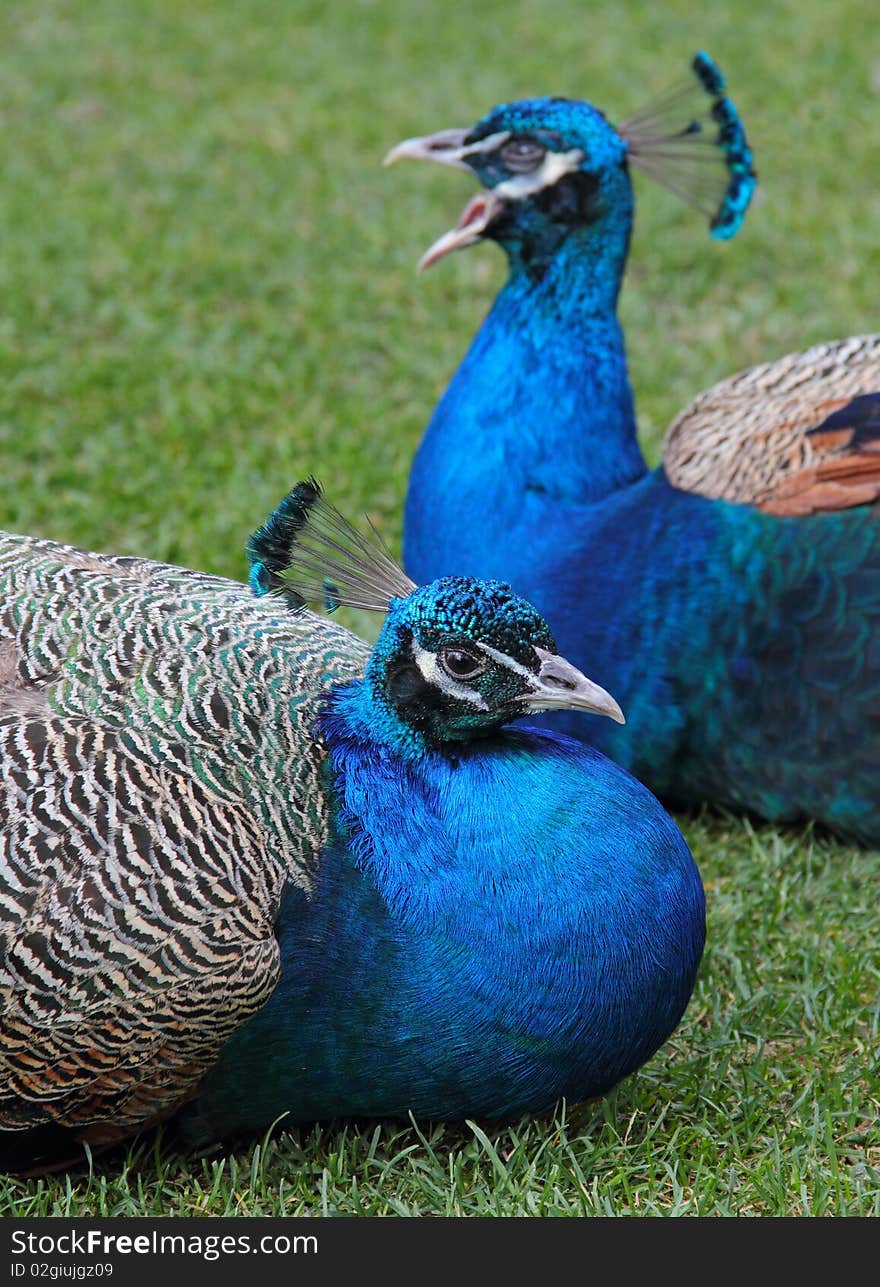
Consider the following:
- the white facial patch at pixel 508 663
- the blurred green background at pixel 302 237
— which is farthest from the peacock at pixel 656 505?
the white facial patch at pixel 508 663

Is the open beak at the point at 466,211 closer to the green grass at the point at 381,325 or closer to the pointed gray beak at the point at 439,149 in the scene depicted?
the pointed gray beak at the point at 439,149

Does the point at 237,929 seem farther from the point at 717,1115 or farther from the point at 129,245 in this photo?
the point at 129,245

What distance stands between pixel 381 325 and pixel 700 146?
179 cm

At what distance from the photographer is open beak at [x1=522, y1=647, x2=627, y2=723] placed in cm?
237

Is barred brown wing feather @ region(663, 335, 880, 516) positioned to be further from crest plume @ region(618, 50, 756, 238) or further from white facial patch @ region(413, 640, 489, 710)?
white facial patch @ region(413, 640, 489, 710)

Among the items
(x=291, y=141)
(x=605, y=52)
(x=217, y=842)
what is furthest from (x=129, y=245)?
(x=217, y=842)

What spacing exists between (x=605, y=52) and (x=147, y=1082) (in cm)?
597

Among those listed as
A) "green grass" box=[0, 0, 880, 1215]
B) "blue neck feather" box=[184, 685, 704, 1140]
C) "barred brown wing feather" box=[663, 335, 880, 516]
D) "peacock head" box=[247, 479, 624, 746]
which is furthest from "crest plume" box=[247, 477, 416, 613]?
"barred brown wing feather" box=[663, 335, 880, 516]

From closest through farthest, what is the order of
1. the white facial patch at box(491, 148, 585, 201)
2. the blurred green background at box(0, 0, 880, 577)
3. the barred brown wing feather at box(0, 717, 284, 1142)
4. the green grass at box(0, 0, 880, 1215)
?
the barred brown wing feather at box(0, 717, 284, 1142) < the green grass at box(0, 0, 880, 1215) < the white facial patch at box(491, 148, 585, 201) < the blurred green background at box(0, 0, 880, 577)

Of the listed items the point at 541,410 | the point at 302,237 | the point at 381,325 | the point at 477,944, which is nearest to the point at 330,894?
the point at 477,944

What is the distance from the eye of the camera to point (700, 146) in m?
3.79

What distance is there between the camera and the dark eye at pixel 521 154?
11.5ft

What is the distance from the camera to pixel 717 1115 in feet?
8.40

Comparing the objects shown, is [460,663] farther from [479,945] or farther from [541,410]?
[541,410]
